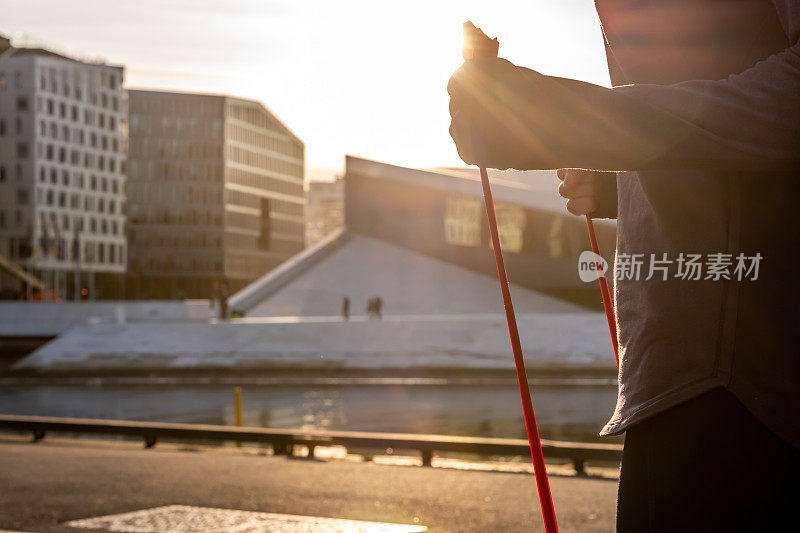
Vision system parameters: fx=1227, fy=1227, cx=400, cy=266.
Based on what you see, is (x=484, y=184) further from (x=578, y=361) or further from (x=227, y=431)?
(x=578, y=361)

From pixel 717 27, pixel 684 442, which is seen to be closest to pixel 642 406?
pixel 684 442

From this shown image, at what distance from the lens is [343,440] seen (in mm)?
11234

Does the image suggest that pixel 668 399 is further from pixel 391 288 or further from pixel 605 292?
pixel 391 288

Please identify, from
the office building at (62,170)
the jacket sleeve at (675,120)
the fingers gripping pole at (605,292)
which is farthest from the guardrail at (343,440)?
the office building at (62,170)

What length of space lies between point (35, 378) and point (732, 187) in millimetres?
34728

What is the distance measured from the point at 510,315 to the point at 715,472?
0.27m

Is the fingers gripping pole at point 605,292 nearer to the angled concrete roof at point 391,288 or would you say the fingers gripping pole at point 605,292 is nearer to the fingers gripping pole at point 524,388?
the fingers gripping pole at point 524,388

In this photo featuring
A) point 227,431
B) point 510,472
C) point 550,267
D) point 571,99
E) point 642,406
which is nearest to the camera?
point 571,99

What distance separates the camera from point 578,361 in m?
34.0

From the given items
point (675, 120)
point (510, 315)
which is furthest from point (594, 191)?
point (675, 120)

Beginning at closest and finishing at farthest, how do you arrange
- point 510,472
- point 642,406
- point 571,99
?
point 571,99
point 642,406
point 510,472

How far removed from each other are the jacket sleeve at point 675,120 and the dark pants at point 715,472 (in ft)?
0.84

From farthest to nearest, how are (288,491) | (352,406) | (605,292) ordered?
(352,406) → (288,491) → (605,292)

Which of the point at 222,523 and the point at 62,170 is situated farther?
the point at 62,170
